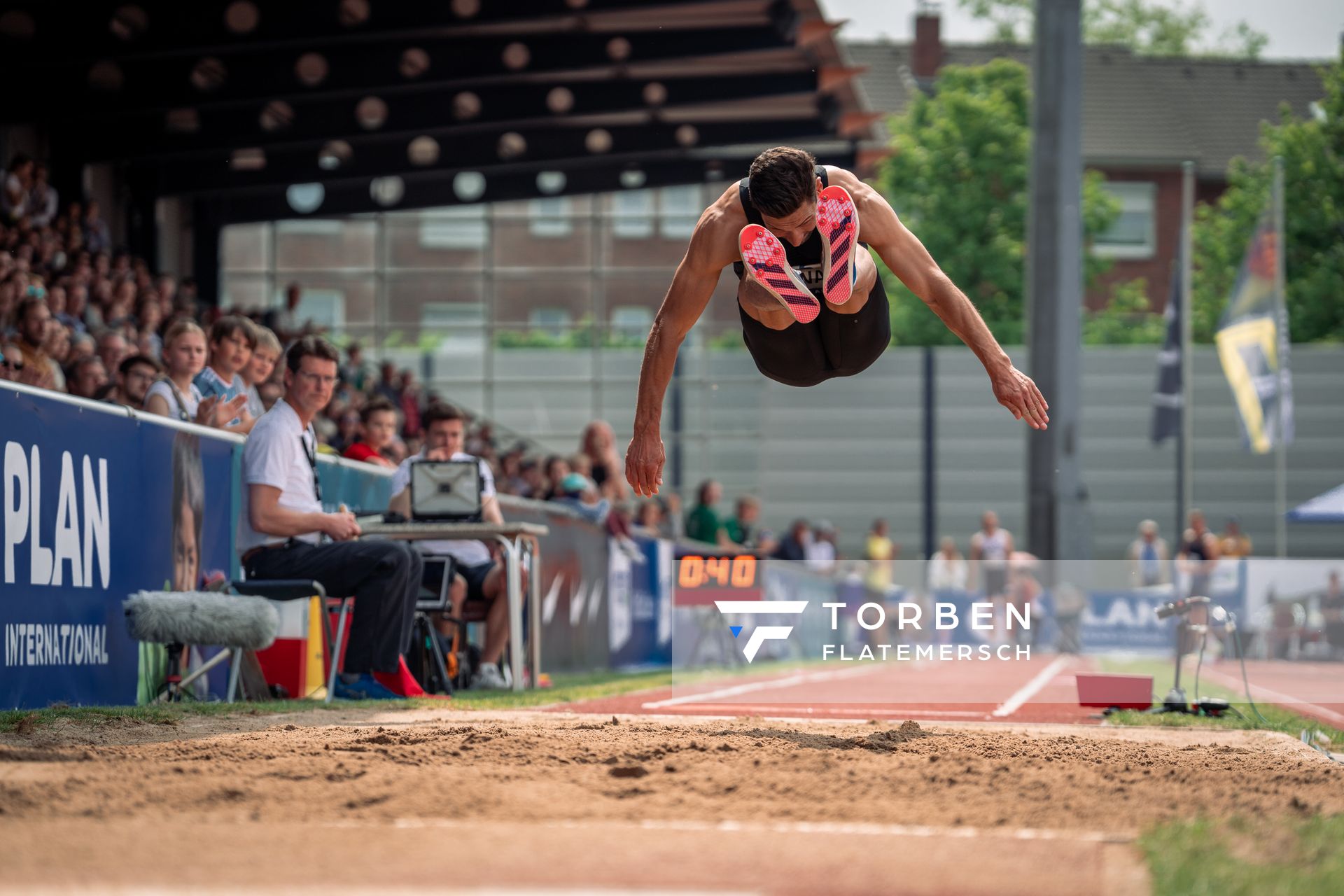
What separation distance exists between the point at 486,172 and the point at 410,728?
1724 cm

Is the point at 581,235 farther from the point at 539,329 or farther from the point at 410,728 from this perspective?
the point at 410,728

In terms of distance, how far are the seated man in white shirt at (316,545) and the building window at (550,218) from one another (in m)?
26.4

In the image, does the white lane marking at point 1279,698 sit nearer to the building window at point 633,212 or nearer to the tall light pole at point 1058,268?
the tall light pole at point 1058,268

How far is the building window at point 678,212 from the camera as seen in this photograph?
38.7 meters

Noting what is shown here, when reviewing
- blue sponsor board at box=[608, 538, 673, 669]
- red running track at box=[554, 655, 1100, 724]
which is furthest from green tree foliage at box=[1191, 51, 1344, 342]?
red running track at box=[554, 655, 1100, 724]

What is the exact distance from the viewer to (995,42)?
5644cm

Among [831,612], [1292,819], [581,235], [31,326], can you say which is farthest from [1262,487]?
[1292,819]

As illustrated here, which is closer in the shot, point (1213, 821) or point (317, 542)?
point (1213, 821)

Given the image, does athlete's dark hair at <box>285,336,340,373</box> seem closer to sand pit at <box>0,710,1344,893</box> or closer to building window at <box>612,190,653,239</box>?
sand pit at <box>0,710,1344,893</box>

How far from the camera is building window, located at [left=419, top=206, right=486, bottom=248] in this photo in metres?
37.6

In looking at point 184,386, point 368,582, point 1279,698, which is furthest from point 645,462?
point 1279,698

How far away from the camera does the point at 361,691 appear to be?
8.37 m

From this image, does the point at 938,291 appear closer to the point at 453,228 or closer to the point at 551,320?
the point at 453,228

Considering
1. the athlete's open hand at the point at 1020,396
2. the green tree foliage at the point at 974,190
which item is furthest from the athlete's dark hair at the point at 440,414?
the green tree foliage at the point at 974,190
